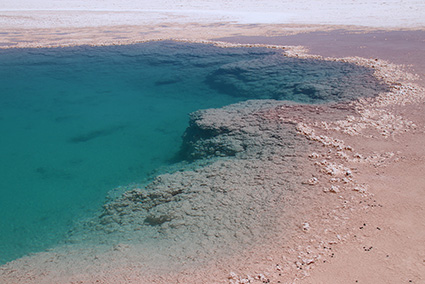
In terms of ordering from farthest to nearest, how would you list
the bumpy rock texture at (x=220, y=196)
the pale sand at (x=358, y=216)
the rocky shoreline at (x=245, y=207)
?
the bumpy rock texture at (x=220, y=196) < the rocky shoreline at (x=245, y=207) < the pale sand at (x=358, y=216)

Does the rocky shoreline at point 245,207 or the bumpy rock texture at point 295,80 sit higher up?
the bumpy rock texture at point 295,80

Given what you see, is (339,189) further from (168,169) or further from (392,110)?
(392,110)

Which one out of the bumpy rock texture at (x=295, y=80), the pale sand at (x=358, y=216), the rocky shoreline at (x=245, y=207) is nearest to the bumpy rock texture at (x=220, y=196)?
the rocky shoreline at (x=245, y=207)

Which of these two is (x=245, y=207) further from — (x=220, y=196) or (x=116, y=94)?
(x=116, y=94)

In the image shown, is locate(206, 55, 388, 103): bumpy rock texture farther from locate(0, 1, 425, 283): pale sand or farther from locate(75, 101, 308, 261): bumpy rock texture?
locate(75, 101, 308, 261): bumpy rock texture

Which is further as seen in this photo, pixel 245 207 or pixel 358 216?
pixel 245 207

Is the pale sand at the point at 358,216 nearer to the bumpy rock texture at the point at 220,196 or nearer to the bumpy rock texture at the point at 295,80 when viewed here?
the bumpy rock texture at the point at 220,196

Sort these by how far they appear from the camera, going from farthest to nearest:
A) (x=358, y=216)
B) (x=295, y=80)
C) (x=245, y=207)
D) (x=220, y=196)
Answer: (x=295, y=80) → (x=220, y=196) → (x=245, y=207) → (x=358, y=216)

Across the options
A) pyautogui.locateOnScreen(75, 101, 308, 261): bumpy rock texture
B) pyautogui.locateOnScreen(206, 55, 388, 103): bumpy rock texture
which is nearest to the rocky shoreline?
pyautogui.locateOnScreen(75, 101, 308, 261): bumpy rock texture

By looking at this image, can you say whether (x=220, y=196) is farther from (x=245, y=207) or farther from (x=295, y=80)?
(x=295, y=80)

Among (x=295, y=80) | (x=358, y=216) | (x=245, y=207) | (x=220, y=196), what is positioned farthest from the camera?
(x=295, y=80)

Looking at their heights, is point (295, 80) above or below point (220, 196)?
above

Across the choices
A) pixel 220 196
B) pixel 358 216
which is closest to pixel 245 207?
pixel 220 196
